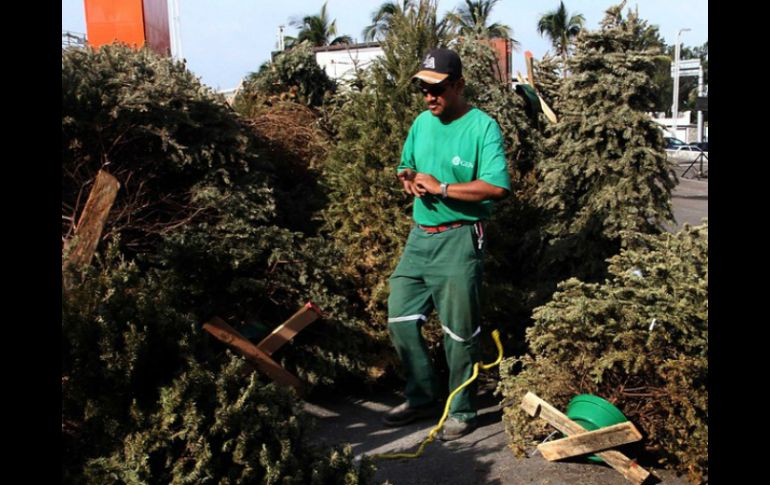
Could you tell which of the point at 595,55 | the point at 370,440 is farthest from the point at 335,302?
the point at 595,55

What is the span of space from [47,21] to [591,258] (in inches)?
171

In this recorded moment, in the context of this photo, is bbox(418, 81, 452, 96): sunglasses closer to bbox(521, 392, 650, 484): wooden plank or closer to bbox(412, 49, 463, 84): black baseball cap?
bbox(412, 49, 463, 84): black baseball cap

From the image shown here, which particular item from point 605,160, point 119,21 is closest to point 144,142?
point 605,160

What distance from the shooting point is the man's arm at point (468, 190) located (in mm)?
3764

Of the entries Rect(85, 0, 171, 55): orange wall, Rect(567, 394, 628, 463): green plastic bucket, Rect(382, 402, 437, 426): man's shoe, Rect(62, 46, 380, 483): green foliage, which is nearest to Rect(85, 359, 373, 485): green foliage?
Rect(62, 46, 380, 483): green foliage

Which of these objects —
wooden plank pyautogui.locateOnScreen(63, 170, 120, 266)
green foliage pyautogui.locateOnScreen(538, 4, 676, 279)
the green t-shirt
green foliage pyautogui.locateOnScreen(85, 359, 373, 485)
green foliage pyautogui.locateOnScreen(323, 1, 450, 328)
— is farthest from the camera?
green foliage pyautogui.locateOnScreen(538, 4, 676, 279)

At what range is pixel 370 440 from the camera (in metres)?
4.02

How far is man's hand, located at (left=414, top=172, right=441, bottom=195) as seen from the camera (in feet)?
12.6

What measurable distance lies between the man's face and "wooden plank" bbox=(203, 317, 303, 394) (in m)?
1.73

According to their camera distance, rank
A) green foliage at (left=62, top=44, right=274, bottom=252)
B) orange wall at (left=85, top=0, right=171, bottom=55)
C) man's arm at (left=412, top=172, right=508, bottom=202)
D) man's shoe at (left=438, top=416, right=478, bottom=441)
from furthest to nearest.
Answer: orange wall at (left=85, top=0, right=171, bottom=55) → green foliage at (left=62, top=44, right=274, bottom=252) → man's shoe at (left=438, top=416, right=478, bottom=441) → man's arm at (left=412, top=172, right=508, bottom=202)

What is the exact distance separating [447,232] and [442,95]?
80cm

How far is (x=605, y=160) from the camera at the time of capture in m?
5.02

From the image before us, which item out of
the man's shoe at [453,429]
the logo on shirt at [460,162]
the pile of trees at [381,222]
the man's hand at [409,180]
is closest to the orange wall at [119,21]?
the pile of trees at [381,222]

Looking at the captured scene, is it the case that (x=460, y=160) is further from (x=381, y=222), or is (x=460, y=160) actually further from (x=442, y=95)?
(x=381, y=222)
